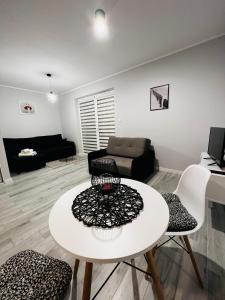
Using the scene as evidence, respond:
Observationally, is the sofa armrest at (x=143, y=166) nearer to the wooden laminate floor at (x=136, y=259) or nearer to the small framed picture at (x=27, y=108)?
the wooden laminate floor at (x=136, y=259)

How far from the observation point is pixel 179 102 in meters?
2.74

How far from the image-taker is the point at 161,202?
2.93ft

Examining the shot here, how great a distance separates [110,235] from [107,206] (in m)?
0.22

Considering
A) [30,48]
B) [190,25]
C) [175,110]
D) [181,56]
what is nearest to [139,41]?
[190,25]

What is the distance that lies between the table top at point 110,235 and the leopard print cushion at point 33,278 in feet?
0.88

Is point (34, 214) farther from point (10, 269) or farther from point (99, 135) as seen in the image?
point (99, 135)

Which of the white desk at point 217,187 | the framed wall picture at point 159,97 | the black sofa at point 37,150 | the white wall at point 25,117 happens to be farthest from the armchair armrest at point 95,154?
the white wall at point 25,117

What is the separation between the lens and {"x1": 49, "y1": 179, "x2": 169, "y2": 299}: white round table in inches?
22.8

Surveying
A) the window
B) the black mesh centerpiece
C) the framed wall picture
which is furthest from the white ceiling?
the black mesh centerpiece

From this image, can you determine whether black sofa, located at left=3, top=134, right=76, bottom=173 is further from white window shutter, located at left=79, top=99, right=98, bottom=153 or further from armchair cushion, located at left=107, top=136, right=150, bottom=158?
armchair cushion, located at left=107, top=136, right=150, bottom=158

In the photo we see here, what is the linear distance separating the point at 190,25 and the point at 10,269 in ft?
10.6

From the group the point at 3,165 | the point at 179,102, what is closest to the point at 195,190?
the point at 179,102

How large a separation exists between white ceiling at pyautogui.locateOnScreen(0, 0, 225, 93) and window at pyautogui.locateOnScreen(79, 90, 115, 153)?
1022mm

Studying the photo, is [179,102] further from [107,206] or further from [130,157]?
[107,206]
